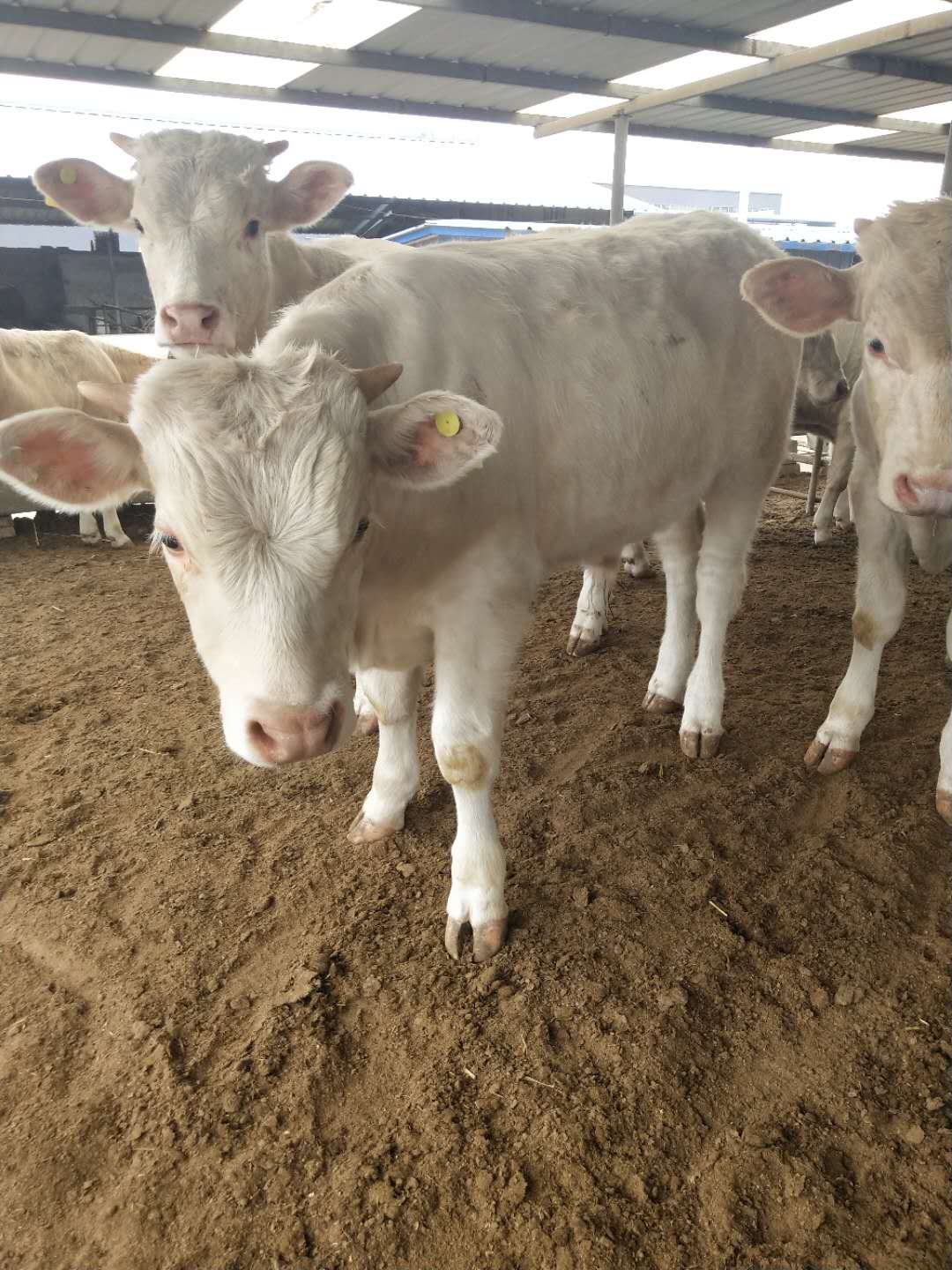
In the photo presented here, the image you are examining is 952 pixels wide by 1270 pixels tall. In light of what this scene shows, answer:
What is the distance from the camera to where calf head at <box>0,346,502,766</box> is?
1574 mm

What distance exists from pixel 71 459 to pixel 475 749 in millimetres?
1195

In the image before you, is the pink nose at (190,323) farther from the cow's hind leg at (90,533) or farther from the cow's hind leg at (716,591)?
the cow's hind leg at (90,533)

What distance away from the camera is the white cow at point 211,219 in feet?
9.88

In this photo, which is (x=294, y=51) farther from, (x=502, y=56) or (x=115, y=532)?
(x=115, y=532)

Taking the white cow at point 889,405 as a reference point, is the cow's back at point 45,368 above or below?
below

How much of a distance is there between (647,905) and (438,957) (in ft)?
2.06

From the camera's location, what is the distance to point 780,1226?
162cm

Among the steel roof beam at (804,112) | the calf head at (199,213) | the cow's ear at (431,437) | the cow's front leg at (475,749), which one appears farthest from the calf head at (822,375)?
the cow's ear at (431,437)

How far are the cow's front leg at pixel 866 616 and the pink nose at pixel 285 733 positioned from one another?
220 centimetres

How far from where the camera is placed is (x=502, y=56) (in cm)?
663

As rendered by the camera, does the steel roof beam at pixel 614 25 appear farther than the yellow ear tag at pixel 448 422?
Yes

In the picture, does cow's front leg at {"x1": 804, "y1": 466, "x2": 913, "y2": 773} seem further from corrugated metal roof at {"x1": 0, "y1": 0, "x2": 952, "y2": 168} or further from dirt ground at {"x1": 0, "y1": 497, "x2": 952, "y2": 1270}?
corrugated metal roof at {"x1": 0, "y1": 0, "x2": 952, "y2": 168}

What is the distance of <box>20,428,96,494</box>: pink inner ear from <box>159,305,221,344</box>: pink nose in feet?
4.24

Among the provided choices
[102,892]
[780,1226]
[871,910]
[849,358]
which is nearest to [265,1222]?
[780,1226]
